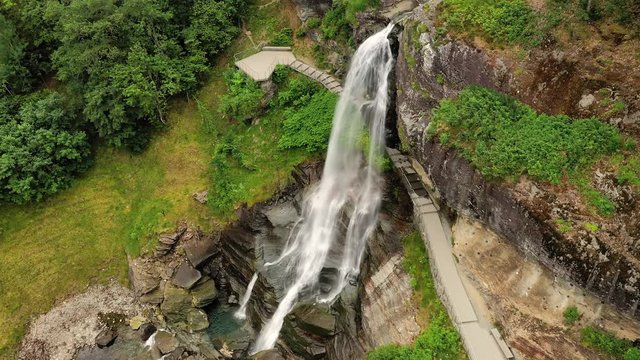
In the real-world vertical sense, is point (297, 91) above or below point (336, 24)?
below

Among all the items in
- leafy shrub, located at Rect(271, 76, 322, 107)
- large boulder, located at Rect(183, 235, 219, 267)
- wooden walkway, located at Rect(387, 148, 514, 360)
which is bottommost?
large boulder, located at Rect(183, 235, 219, 267)

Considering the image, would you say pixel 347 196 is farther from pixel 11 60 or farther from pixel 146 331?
pixel 11 60

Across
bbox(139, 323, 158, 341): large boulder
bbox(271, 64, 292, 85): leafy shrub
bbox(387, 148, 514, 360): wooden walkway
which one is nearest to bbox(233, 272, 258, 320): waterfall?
bbox(139, 323, 158, 341): large boulder

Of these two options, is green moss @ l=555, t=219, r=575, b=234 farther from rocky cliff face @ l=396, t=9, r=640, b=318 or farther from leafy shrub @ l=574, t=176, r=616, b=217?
leafy shrub @ l=574, t=176, r=616, b=217

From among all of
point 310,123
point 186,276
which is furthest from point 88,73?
point 310,123

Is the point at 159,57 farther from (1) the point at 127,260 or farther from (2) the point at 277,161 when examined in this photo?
(1) the point at 127,260
